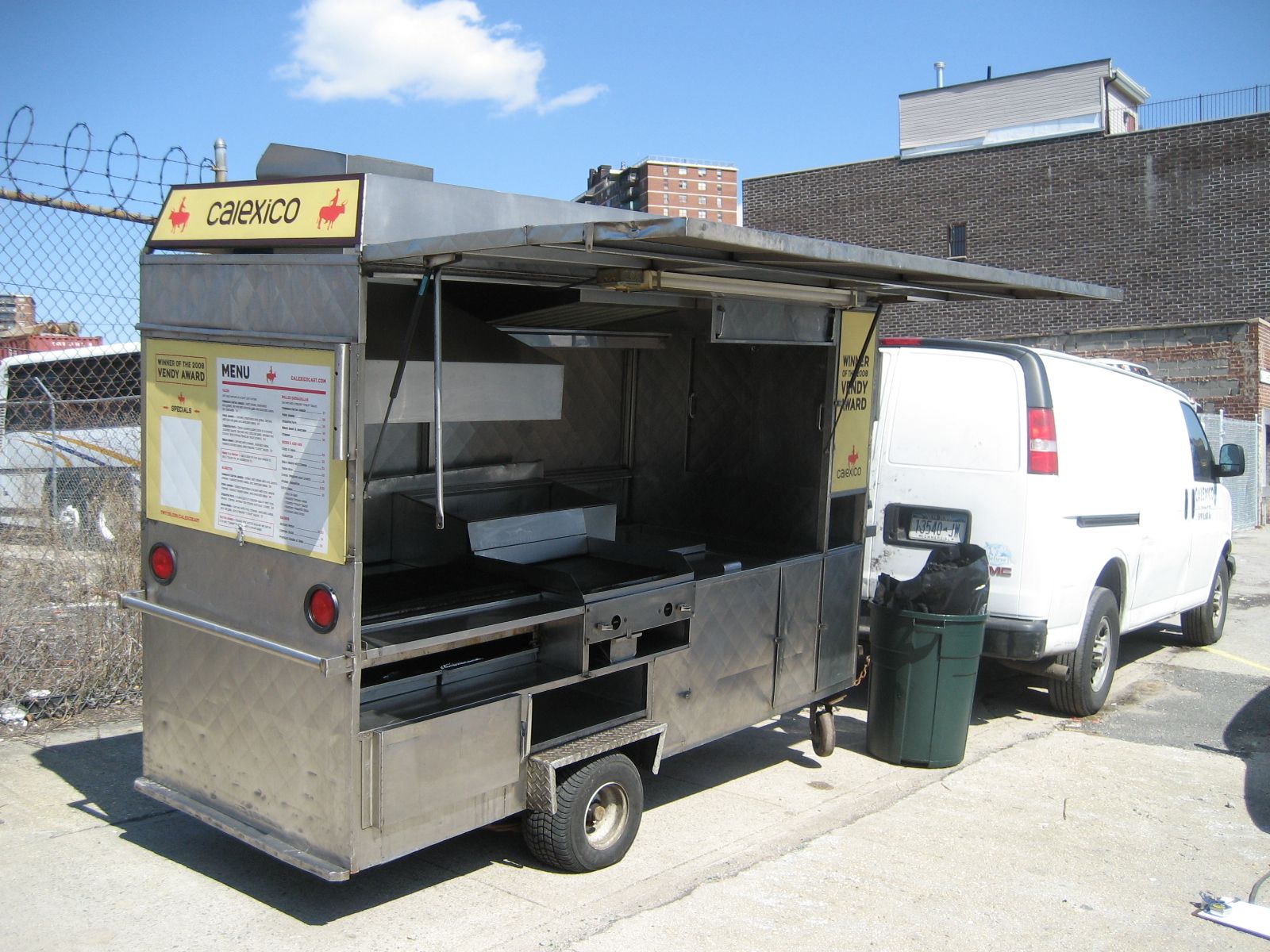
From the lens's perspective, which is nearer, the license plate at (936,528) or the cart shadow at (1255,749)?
the cart shadow at (1255,749)

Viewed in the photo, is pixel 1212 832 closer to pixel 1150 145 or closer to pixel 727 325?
pixel 727 325

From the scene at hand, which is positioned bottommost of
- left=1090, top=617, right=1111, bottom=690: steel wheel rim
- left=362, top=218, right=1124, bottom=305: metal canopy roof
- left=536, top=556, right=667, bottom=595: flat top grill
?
left=1090, top=617, right=1111, bottom=690: steel wheel rim

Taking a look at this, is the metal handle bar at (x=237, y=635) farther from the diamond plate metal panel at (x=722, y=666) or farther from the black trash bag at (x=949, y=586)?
the black trash bag at (x=949, y=586)

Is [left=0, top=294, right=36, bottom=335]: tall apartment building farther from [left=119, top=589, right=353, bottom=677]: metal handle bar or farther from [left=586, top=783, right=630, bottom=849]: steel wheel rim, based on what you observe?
[left=586, top=783, right=630, bottom=849]: steel wheel rim

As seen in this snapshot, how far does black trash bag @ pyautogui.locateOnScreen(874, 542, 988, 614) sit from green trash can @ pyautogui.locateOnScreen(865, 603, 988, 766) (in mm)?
58

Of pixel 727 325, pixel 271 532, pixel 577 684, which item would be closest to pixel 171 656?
pixel 271 532

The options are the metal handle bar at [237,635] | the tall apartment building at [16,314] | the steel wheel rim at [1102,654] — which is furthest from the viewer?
the steel wheel rim at [1102,654]

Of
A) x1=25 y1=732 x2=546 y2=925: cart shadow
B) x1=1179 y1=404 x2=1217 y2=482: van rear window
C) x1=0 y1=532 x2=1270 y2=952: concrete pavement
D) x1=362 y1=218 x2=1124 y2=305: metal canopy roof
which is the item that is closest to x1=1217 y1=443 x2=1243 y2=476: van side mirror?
x1=1179 y1=404 x2=1217 y2=482: van rear window

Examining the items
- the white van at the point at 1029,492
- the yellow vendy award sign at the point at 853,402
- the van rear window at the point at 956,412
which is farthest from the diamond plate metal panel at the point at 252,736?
the van rear window at the point at 956,412

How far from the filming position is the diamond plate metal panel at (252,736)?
387cm

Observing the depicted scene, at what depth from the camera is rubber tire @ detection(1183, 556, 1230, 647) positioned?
32.0ft

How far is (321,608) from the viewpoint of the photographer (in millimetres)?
3908

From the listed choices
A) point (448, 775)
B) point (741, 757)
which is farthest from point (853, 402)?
point (448, 775)

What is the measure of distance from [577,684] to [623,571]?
24.4 inches
